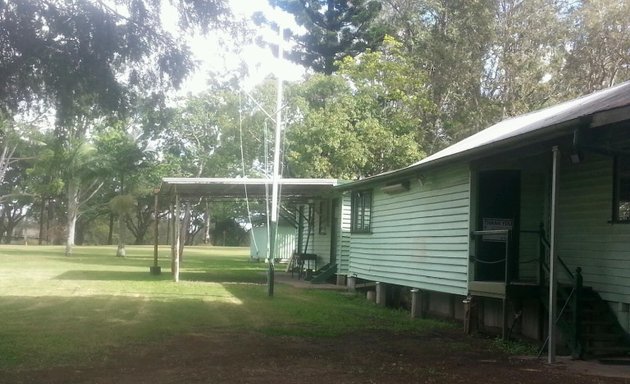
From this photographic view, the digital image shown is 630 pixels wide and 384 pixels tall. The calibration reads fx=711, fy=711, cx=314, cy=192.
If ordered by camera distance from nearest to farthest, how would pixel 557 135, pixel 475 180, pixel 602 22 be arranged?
1. pixel 557 135
2. pixel 475 180
3. pixel 602 22

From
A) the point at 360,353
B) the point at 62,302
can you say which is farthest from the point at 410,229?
the point at 62,302

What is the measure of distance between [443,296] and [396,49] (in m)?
19.5

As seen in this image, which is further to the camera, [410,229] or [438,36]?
[438,36]

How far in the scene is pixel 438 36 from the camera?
31.0 meters

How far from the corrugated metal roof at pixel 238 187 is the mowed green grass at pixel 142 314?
109 inches

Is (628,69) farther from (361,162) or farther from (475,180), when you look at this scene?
(475,180)

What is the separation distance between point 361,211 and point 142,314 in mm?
7398

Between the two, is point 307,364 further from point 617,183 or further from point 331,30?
point 331,30

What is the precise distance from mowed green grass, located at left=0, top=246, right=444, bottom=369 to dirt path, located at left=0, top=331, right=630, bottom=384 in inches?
24.7

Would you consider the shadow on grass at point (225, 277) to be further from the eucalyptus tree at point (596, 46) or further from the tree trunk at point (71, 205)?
the eucalyptus tree at point (596, 46)

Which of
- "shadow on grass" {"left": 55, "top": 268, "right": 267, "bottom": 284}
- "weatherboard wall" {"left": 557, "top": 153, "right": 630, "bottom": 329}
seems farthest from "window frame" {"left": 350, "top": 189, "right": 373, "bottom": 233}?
"weatherboard wall" {"left": 557, "top": 153, "right": 630, "bottom": 329}

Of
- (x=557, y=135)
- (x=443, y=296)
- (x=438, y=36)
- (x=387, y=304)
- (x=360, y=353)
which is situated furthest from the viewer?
(x=438, y=36)

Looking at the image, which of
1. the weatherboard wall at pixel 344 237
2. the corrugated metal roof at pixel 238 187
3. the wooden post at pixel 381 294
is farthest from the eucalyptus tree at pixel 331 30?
the wooden post at pixel 381 294

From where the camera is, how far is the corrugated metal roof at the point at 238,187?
63.8 feet
